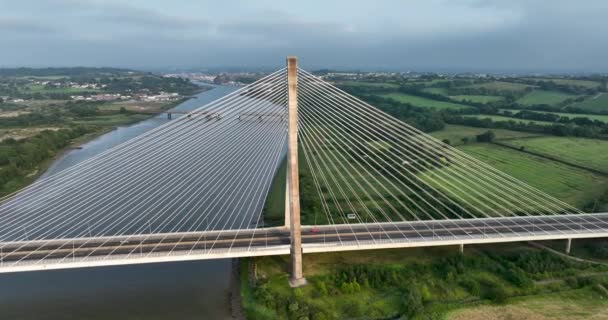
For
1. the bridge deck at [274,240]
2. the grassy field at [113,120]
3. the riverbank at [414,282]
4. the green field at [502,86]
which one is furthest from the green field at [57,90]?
the riverbank at [414,282]

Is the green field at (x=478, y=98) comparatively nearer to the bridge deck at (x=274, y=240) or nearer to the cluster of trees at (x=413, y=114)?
the cluster of trees at (x=413, y=114)

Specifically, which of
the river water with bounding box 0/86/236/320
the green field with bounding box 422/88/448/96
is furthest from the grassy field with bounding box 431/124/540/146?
the river water with bounding box 0/86/236/320

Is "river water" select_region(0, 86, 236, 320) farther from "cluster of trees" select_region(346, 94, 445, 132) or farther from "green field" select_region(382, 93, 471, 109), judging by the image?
"green field" select_region(382, 93, 471, 109)

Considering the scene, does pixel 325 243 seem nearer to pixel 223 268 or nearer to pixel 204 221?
pixel 223 268

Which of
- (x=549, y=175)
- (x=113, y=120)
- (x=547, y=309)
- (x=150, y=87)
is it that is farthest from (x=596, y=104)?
(x=150, y=87)

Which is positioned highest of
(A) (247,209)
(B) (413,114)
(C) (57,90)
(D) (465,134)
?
(C) (57,90)

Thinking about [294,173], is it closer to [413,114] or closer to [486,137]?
[486,137]
